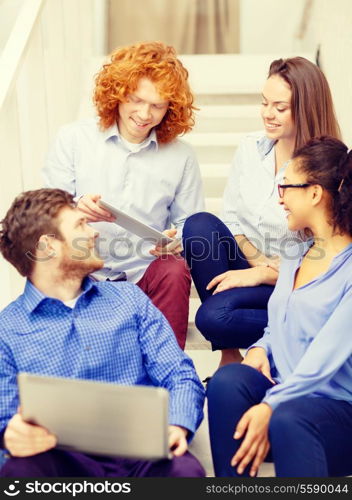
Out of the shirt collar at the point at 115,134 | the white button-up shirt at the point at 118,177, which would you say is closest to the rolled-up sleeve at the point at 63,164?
the white button-up shirt at the point at 118,177

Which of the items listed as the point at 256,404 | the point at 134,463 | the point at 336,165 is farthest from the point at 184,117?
the point at 134,463

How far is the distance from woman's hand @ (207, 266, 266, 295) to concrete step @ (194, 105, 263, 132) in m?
1.55

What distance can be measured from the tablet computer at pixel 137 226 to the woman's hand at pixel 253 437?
69cm

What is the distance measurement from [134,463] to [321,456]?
40 centimetres

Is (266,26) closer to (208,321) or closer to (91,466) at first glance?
(208,321)

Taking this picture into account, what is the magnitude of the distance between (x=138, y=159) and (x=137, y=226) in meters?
0.45

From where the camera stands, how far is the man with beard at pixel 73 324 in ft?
6.40

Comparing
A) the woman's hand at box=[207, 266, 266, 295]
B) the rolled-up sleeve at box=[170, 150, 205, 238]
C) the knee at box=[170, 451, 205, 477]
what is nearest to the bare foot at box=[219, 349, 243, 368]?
the woman's hand at box=[207, 266, 266, 295]

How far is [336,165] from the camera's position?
218cm

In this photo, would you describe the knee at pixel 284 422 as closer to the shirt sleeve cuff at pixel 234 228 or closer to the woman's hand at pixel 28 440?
the woman's hand at pixel 28 440

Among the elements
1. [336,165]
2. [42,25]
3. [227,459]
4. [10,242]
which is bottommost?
[227,459]

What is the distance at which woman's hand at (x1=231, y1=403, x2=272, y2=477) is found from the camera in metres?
1.92

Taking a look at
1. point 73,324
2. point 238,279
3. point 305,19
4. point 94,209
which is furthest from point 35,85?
point 305,19

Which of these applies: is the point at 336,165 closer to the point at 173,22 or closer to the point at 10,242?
the point at 10,242
